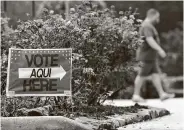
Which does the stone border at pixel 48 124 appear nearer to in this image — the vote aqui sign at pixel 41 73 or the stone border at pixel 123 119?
the stone border at pixel 123 119

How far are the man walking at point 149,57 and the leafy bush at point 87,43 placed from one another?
6.94ft

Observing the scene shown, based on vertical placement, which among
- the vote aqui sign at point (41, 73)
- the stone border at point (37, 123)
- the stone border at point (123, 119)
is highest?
the vote aqui sign at point (41, 73)

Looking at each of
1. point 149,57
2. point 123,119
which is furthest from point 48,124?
point 149,57

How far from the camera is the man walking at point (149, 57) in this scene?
40.6 ft

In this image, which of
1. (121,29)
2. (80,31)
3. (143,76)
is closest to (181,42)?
(143,76)

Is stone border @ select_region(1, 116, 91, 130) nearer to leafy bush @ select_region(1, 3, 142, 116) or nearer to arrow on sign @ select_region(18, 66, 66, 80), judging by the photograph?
arrow on sign @ select_region(18, 66, 66, 80)

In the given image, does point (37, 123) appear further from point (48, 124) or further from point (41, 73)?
point (41, 73)

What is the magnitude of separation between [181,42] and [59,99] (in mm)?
12027

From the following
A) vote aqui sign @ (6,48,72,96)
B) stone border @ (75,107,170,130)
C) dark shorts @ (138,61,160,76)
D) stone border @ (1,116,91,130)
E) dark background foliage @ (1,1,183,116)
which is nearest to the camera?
stone border @ (1,116,91,130)

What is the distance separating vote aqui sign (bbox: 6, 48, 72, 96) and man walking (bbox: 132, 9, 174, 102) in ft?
15.2

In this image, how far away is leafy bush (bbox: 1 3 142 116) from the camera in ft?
→ 28.5

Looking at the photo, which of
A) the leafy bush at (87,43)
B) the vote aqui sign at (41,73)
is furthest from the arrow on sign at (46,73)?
the leafy bush at (87,43)

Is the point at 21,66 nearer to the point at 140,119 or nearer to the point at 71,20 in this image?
the point at 71,20

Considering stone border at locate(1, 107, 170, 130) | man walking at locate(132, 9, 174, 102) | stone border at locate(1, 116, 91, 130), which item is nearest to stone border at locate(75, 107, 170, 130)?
stone border at locate(1, 107, 170, 130)
